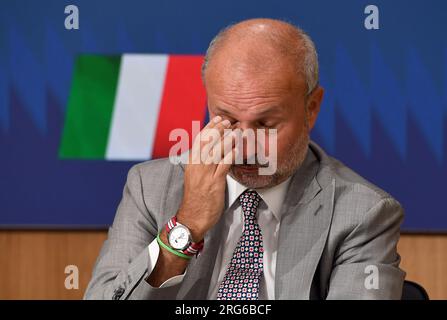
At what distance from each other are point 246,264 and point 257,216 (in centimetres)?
13

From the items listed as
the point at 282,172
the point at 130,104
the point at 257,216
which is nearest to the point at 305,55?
the point at 282,172

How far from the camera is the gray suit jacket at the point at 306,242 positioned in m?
1.98

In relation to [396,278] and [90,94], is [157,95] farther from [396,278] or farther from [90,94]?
[396,278]

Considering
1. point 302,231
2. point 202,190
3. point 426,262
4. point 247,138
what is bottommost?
point 426,262

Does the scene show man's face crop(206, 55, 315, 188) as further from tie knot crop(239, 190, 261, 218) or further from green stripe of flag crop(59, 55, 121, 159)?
green stripe of flag crop(59, 55, 121, 159)

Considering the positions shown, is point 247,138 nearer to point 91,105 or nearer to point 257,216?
point 257,216

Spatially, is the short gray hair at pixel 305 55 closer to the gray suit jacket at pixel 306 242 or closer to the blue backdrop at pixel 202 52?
the gray suit jacket at pixel 306 242

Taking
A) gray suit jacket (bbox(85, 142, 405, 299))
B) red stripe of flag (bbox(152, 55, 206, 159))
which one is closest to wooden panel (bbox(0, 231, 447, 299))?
red stripe of flag (bbox(152, 55, 206, 159))

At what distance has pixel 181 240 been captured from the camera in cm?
191

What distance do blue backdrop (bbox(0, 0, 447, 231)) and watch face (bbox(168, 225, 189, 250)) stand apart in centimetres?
161

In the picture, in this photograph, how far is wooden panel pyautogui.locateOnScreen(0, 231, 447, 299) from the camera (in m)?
3.48

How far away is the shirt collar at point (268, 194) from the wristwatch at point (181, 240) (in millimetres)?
Result: 248
